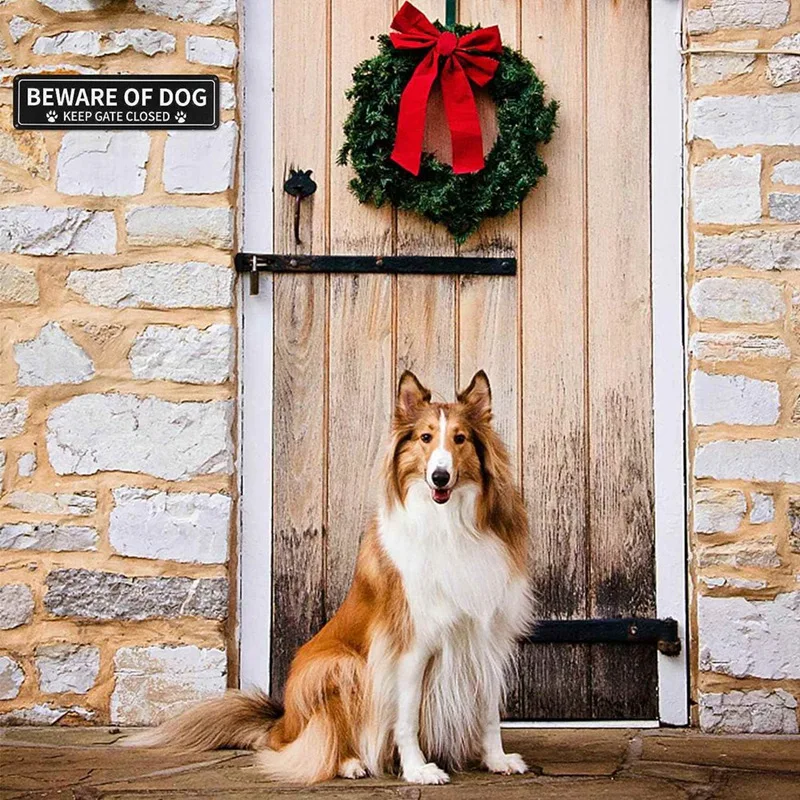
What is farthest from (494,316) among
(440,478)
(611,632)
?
(611,632)

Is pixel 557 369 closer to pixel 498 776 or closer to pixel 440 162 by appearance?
pixel 440 162

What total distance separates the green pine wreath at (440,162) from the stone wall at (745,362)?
534 mm

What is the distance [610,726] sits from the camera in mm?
4078

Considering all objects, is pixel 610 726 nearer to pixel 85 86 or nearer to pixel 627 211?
pixel 627 211

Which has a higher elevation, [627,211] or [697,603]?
[627,211]

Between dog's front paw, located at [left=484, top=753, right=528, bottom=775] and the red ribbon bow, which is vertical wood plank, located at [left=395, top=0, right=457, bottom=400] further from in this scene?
dog's front paw, located at [left=484, top=753, right=528, bottom=775]

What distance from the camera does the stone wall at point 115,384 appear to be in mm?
3934

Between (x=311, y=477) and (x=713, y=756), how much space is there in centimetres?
153

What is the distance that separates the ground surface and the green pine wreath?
5.68 feet

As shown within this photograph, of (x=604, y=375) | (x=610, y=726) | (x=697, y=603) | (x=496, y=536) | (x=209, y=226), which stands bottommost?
(x=610, y=726)

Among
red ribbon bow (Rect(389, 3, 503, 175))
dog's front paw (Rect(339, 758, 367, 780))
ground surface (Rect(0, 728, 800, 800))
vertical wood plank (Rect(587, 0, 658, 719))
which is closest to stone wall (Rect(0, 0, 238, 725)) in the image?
ground surface (Rect(0, 728, 800, 800))

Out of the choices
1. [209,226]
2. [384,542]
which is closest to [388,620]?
[384,542]

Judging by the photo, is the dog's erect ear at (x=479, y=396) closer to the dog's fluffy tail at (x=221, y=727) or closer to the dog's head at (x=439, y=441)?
the dog's head at (x=439, y=441)

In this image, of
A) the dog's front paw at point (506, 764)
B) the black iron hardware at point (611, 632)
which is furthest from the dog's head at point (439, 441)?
the black iron hardware at point (611, 632)
